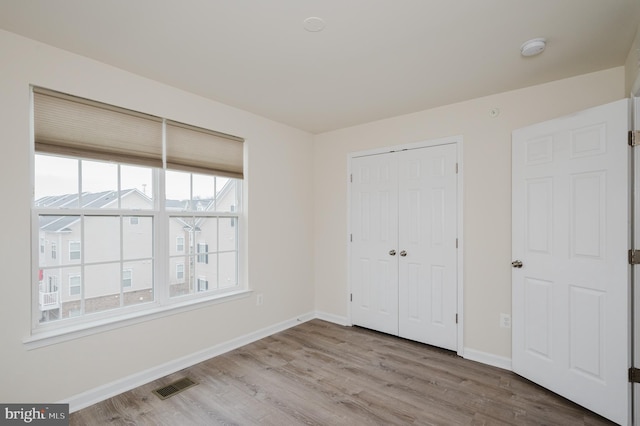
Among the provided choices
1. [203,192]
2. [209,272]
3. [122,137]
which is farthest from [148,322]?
[122,137]

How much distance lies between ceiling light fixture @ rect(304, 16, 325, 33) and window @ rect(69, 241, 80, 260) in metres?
2.31

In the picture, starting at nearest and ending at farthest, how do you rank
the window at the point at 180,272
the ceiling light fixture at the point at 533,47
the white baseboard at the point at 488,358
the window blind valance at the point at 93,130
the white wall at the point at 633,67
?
the white wall at the point at 633,67, the ceiling light fixture at the point at 533,47, the window blind valance at the point at 93,130, the white baseboard at the point at 488,358, the window at the point at 180,272

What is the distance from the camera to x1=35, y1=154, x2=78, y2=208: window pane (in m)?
2.27

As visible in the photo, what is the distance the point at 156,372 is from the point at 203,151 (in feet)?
6.86

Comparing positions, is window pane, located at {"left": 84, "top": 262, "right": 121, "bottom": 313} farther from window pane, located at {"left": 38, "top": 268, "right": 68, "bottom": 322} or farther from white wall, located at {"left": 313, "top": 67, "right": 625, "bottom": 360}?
white wall, located at {"left": 313, "top": 67, "right": 625, "bottom": 360}

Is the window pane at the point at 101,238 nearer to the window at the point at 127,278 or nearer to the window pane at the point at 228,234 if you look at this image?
the window at the point at 127,278

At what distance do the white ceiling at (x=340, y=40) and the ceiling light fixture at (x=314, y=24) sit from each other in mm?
41

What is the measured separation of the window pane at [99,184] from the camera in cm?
249

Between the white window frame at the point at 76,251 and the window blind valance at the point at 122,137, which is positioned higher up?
the window blind valance at the point at 122,137

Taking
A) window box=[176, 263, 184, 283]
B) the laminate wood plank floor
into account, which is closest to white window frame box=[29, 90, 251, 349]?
window box=[176, 263, 184, 283]

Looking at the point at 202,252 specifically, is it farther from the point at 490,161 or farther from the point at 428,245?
the point at 490,161

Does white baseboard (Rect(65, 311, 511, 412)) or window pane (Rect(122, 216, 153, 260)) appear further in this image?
window pane (Rect(122, 216, 153, 260))

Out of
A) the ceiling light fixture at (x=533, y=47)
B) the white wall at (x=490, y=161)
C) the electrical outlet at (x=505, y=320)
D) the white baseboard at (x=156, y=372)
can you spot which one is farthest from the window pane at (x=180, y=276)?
the ceiling light fixture at (x=533, y=47)

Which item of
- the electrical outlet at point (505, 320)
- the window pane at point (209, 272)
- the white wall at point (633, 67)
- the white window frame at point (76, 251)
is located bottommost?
the electrical outlet at point (505, 320)
